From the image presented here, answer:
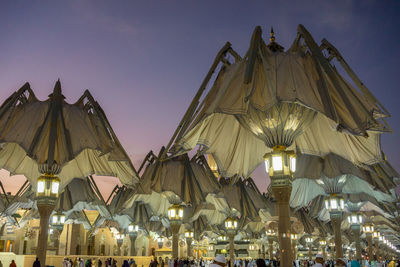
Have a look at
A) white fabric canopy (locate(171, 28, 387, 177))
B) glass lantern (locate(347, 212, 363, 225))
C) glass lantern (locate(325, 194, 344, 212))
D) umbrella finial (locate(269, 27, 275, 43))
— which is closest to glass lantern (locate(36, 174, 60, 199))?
white fabric canopy (locate(171, 28, 387, 177))

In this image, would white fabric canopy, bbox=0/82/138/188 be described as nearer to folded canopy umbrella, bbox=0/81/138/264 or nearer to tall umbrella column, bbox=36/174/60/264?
folded canopy umbrella, bbox=0/81/138/264

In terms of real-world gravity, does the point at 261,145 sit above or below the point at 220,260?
above

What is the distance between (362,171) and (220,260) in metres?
17.9

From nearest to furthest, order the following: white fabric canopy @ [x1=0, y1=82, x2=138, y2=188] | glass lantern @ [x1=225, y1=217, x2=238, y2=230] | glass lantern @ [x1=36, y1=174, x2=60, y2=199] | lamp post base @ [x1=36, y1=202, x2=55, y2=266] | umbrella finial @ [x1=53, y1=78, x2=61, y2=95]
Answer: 1. lamp post base @ [x1=36, y1=202, x2=55, y2=266]
2. glass lantern @ [x1=36, y1=174, x2=60, y2=199]
3. white fabric canopy @ [x1=0, y1=82, x2=138, y2=188]
4. umbrella finial @ [x1=53, y1=78, x2=61, y2=95]
5. glass lantern @ [x1=225, y1=217, x2=238, y2=230]

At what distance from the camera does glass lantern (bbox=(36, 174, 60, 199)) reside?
14383 millimetres

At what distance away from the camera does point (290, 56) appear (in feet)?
40.9

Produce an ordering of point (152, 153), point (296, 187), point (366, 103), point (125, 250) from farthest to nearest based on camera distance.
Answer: point (125, 250) < point (152, 153) < point (296, 187) < point (366, 103)

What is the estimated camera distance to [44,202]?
46.8 ft

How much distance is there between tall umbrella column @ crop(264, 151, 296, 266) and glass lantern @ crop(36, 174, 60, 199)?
28.7 feet

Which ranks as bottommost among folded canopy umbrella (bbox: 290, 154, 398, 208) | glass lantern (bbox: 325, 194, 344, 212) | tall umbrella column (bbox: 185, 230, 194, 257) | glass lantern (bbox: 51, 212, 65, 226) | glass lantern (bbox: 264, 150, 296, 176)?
tall umbrella column (bbox: 185, 230, 194, 257)

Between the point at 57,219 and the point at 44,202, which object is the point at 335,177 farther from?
the point at 57,219

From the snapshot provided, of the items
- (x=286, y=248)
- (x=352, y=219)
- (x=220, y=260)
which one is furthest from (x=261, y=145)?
(x=352, y=219)

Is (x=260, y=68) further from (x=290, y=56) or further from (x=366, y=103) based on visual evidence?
(x=366, y=103)

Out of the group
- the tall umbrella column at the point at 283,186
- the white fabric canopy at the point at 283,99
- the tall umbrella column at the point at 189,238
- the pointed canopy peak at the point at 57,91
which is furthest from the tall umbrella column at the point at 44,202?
the tall umbrella column at the point at 189,238
